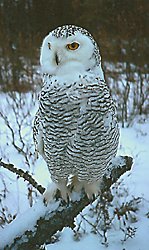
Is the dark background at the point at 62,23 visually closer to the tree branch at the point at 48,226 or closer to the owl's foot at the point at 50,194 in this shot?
the owl's foot at the point at 50,194

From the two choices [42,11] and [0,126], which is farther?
[42,11]

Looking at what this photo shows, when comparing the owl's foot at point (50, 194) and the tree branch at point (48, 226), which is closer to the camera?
the tree branch at point (48, 226)

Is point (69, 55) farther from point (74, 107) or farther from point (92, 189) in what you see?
point (92, 189)

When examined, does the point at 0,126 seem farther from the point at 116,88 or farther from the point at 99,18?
the point at 99,18

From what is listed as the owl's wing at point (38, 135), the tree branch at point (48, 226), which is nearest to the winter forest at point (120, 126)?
the tree branch at point (48, 226)

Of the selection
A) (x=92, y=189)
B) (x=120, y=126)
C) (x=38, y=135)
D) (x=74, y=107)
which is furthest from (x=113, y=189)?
(x=74, y=107)

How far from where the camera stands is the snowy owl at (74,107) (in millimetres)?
949

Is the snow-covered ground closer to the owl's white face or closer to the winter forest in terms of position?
the winter forest

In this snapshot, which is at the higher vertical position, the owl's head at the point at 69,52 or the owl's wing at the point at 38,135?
the owl's head at the point at 69,52

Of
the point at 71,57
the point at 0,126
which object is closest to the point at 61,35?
the point at 71,57

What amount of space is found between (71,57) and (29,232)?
1.67 ft

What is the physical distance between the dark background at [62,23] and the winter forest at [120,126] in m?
0.01

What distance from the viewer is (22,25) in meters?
4.57

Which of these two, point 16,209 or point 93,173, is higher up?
point 93,173
